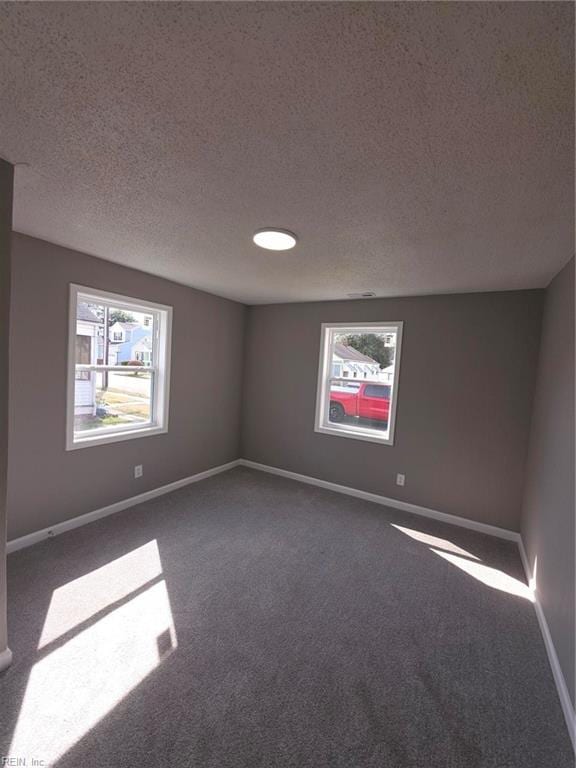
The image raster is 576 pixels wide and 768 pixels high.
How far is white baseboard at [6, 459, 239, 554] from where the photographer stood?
266 centimetres

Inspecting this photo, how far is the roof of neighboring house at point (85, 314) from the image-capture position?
2980 mm

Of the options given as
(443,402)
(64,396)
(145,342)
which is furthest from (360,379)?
(64,396)

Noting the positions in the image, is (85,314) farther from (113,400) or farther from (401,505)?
(401,505)

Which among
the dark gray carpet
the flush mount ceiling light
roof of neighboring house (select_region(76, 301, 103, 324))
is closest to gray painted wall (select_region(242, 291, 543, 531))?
the dark gray carpet

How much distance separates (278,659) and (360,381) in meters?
2.97

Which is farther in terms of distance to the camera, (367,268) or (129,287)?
(129,287)

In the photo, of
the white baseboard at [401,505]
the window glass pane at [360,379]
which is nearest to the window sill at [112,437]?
the white baseboard at [401,505]

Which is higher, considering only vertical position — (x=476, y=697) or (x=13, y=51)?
(x=13, y=51)

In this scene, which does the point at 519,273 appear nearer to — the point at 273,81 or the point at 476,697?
the point at 273,81

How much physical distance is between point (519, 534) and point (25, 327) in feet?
15.3

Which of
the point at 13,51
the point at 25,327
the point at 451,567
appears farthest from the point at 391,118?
the point at 451,567

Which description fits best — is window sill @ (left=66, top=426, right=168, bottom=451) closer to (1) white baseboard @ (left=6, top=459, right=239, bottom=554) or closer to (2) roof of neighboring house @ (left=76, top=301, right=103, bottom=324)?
(1) white baseboard @ (left=6, top=459, right=239, bottom=554)

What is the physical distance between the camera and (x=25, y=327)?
102 inches

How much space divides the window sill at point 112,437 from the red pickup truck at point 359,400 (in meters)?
2.11
